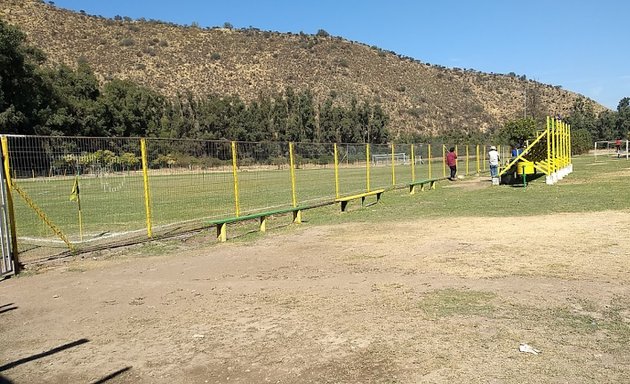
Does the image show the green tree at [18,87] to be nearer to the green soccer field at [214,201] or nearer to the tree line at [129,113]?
the tree line at [129,113]

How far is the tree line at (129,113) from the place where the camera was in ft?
160

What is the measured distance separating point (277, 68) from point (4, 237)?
304ft

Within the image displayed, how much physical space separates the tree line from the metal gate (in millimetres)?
41672

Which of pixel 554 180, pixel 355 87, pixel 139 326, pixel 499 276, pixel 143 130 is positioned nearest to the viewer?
pixel 139 326

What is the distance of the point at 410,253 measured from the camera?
8.98 meters

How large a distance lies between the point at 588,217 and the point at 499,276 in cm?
639

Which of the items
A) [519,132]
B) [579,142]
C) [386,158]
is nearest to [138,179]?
[386,158]

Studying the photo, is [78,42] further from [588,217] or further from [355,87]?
[588,217]

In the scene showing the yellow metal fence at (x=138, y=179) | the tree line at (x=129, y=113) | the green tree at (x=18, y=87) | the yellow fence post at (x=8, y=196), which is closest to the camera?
the yellow fence post at (x=8, y=196)

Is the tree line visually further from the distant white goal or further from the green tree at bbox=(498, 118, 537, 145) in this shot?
the distant white goal

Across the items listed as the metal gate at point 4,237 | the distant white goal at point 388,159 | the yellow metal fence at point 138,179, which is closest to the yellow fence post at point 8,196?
the yellow metal fence at point 138,179

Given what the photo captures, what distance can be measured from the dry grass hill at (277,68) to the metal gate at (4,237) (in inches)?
3095

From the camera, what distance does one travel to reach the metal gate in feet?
28.2

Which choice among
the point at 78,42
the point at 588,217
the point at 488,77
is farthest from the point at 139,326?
the point at 488,77
